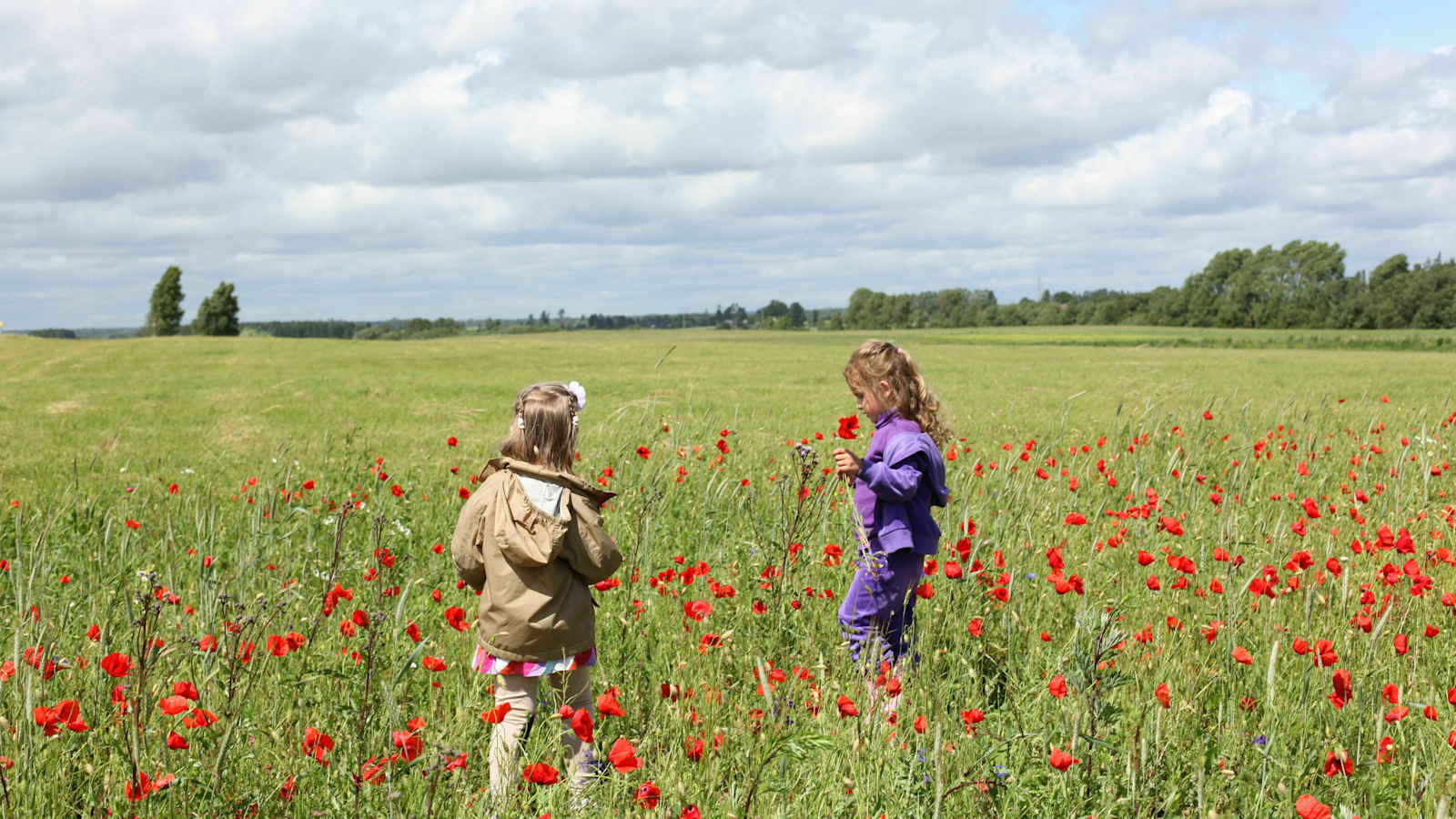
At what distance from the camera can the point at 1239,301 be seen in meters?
97.2

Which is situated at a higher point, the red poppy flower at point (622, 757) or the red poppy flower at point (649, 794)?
the red poppy flower at point (622, 757)

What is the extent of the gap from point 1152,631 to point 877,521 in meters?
1.16

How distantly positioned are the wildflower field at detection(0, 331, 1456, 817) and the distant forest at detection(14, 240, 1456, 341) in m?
82.8

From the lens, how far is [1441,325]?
3041 inches

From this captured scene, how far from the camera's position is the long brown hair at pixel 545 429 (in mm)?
2977

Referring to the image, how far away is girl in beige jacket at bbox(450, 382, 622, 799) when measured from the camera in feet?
9.54

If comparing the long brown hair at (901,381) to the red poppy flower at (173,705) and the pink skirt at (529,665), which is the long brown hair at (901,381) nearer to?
the pink skirt at (529,665)

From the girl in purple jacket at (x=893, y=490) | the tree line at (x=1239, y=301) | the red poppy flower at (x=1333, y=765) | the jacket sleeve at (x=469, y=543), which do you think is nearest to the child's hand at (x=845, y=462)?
the girl in purple jacket at (x=893, y=490)

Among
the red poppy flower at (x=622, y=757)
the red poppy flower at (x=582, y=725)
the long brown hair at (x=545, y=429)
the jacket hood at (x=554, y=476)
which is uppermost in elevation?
the long brown hair at (x=545, y=429)

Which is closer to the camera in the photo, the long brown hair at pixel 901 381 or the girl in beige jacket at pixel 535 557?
the girl in beige jacket at pixel 535 557

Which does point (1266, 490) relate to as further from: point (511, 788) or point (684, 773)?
point (511, 788)

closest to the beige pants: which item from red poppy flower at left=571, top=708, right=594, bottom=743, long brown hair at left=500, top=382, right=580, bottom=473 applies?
red poppy flower at left=571, top=708, right=594, bottom=743

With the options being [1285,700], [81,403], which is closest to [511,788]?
[1285,700]

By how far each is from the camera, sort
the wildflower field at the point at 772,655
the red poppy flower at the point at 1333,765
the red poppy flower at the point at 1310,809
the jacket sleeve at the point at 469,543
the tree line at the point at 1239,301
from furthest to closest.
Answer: the tree line at the point at 1239,301, the jacket sleeve at the point at 469,543, the red poppy flower at the point at 1333,765, the wildflower field at the point at 772,655, the red poppy flower at the point at 1310,809
